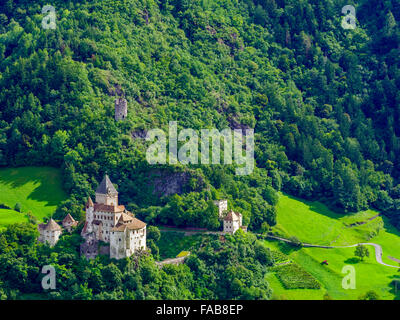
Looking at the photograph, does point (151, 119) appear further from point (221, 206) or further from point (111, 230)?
point (111, 230)

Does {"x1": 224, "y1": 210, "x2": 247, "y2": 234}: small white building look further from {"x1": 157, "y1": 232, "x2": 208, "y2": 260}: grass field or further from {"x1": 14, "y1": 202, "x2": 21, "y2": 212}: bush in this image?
{"x1": 14, "y1": 202, "x2": 21, "y2": 212}: bush

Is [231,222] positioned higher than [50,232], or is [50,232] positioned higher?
[231,222]

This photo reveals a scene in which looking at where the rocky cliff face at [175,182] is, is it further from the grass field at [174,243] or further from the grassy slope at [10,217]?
the grassy slope at [10,217]

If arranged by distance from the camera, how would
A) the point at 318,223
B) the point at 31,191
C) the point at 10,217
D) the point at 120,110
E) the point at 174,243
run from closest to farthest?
the point at 174,243, the point at 10,217, the point at 31,191, the point at 120,110, the point at 318,223

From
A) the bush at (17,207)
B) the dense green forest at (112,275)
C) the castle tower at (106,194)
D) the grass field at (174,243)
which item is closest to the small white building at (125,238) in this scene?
the dense green forest at (112,275)

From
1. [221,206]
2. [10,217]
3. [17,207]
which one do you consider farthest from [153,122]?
[10,217]

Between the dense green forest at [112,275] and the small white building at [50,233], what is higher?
the small white building at [50,233]

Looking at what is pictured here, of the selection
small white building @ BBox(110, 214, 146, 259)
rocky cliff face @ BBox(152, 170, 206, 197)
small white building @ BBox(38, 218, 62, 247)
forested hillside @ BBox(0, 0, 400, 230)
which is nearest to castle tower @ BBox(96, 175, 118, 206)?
small white building @ BBox(110, 214, 146, 259)
